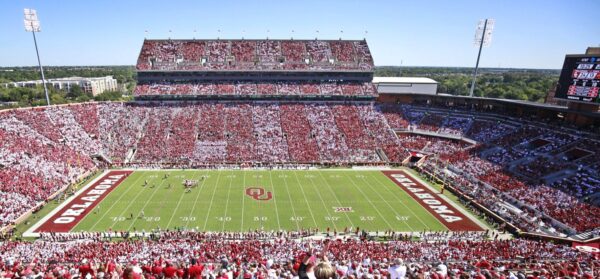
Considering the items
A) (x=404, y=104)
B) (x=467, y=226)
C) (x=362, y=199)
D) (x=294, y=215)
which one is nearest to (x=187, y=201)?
(x=294, y=215)

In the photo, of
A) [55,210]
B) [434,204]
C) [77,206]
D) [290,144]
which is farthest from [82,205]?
[434,204]

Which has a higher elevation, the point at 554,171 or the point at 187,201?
the point at 554,171

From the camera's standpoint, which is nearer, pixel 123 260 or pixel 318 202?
pixel 123 260

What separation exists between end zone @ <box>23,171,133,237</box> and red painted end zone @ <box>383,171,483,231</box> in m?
27.3

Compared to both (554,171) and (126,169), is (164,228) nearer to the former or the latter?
(126,169)

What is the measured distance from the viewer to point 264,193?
30750 millimetres

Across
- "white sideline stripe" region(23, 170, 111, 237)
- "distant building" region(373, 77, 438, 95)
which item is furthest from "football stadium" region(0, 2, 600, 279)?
"distant building" region(373, 77, 438, 95)

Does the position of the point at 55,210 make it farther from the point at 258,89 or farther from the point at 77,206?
the point at 258,89

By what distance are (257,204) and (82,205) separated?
14.2 metres

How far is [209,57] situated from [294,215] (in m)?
40.7

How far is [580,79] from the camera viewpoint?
31953 mm

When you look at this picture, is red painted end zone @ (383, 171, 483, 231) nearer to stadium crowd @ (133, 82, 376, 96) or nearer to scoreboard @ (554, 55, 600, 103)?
scoreboard @ (554, 55, 600, 103)

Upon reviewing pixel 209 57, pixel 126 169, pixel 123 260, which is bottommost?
pixel 126 169

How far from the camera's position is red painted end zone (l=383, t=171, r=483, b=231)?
25578 mm
